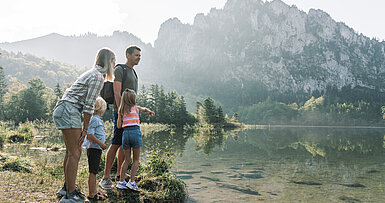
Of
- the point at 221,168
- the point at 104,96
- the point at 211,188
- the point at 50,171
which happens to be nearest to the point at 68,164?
the point at 104,96

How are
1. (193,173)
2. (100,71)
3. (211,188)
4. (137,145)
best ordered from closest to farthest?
(100,71)
(137,145)
(211,188)
(193,173)

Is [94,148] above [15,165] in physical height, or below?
above

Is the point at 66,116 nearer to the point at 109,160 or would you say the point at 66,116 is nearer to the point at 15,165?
the point at 109,160

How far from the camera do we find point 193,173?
27.7ft

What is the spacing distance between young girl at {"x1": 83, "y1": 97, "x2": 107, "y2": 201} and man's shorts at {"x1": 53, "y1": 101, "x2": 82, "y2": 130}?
25.8 inches

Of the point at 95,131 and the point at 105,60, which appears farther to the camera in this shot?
the point at 95,131

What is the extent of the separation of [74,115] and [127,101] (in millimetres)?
1282

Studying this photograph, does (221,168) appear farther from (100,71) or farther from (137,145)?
(100,71)

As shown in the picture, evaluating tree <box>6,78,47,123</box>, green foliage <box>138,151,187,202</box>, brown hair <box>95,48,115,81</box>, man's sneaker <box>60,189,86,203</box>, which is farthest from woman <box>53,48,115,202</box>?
Result: tree <box>6,78,47,123</box>

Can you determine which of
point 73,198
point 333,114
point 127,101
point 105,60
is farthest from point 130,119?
point 333,114

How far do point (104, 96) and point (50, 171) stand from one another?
262cm

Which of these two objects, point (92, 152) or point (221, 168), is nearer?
point (92, 152)

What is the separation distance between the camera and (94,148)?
15.1 ft

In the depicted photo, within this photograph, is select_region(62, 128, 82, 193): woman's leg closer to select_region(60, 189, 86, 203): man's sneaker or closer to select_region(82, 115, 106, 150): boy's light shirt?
select_region(60, 189, 86, 203): man's sneaker
